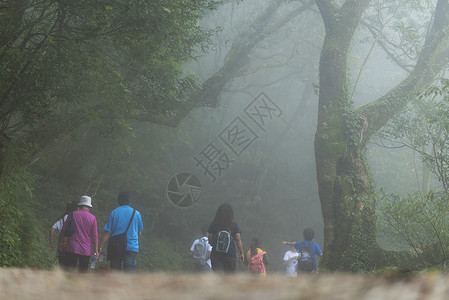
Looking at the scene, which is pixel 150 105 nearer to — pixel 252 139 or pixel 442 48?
pixel 442 48

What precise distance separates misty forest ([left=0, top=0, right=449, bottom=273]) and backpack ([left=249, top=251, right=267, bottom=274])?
130 cm

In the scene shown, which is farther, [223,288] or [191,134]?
[191,134]

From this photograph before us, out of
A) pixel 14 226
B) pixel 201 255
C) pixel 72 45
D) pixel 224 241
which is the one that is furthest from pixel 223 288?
pixel 201 255

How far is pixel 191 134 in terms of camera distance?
25.5m

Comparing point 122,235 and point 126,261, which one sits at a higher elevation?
point 122,235

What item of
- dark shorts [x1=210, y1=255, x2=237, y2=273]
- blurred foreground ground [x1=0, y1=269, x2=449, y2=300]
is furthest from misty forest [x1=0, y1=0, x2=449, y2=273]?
blurred foreground ground [x1=0, y1=269, x2=449, y2=300]

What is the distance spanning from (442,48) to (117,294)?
1343 centimetres

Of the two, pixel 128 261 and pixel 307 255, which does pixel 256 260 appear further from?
pixel 128 261

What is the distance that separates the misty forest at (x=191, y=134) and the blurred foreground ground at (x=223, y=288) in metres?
5.49

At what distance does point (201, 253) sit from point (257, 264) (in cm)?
116

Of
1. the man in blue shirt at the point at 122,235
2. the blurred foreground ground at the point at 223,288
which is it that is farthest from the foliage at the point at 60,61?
the blurred foreground ground at the point at 223,288

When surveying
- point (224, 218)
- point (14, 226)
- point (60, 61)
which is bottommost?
point (14, 226)

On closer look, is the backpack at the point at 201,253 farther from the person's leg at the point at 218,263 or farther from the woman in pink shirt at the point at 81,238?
the woman in pink shirt at the point at 81,238

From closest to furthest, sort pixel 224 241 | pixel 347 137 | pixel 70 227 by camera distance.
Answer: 1. pixel 70 227
2. pixel 224 241
3. pixel 347 137
